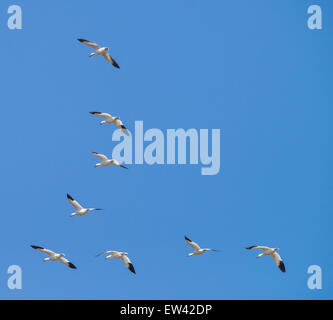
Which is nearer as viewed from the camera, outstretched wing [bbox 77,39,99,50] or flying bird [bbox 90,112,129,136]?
outstretched wing [bbox 77,39,99,50]

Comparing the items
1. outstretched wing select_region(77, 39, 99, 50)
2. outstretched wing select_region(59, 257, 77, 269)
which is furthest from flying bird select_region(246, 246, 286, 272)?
outstretched wing select_region(77, 39, 99, 50)

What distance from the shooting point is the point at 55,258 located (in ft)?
139

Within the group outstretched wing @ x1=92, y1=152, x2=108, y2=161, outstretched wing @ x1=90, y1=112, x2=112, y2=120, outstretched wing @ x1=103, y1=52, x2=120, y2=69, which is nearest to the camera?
outstretched wing @ x1=103, y1=52, x2=120, y2=69

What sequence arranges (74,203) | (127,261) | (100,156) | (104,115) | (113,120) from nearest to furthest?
(74,203) < (104,115) < (113,120) < (100,156) < (127,261)

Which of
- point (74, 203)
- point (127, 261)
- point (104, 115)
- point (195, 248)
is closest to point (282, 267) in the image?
point (195, 248)

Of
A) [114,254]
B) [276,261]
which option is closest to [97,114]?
[114,254]

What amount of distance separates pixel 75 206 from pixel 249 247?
7167mm

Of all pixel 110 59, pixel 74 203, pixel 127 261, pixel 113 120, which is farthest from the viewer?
pixel 127 261

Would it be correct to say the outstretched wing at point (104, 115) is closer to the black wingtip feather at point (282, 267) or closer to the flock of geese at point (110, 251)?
the flock of geese at point (110, 251)

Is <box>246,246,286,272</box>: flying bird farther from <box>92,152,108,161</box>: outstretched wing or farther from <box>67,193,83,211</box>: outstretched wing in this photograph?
<box>67,193,83,211</box>: outstretched wing

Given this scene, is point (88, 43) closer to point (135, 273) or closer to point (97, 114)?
point (97, 114)

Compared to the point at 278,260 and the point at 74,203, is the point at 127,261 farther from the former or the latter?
the point at 278,260

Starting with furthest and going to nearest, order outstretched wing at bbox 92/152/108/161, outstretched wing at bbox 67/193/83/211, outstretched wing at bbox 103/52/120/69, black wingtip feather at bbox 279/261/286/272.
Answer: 1. outstretched wing at bbox 92/152/108/161
2. outstretched wing at bbox 67/193/83/211
3. black wingtip feather at bbox 279/261/286/272
4. outstretched wing at bbox 103/52/120/69
